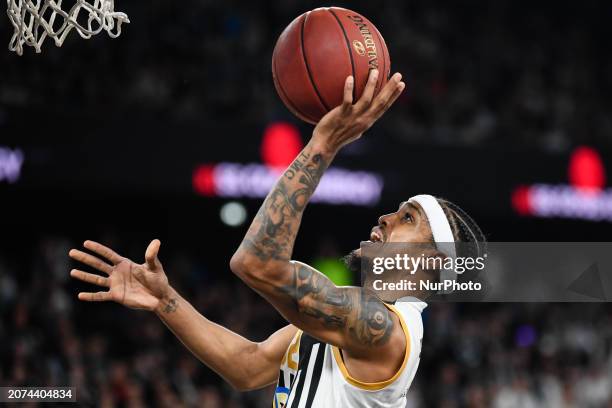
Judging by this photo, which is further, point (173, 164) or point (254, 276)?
point (173, 164)

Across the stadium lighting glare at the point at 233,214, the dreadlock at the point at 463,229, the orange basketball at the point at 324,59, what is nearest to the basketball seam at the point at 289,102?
the orange basketball at the point at 324,59

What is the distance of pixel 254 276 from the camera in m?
2.92

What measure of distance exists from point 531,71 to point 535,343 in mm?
3966

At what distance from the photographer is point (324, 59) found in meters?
3.31

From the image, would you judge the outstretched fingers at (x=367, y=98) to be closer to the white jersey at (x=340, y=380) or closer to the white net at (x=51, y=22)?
the white jersey at (x=340, y=380)

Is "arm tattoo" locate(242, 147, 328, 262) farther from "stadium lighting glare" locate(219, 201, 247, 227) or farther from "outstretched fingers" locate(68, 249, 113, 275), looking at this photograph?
"stadium lighting glare" locate(219, 201, 247, 227)

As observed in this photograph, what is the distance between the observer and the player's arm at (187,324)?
3.51 meters

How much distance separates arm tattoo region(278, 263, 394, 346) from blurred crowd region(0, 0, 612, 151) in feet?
22.6

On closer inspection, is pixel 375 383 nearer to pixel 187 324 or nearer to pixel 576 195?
pixel 187 324

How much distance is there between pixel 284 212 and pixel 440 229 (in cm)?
82

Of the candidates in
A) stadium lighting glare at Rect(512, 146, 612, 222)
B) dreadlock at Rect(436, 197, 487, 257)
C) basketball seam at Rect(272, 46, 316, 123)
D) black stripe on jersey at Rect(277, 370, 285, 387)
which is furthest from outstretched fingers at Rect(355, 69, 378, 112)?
stadium lighting glare at Rect(512, 146, 612, 222)

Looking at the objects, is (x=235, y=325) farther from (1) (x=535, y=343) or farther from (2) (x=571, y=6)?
(2) (x=571, y=6)

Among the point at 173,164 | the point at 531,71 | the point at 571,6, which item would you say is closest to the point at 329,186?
the point at 173,164

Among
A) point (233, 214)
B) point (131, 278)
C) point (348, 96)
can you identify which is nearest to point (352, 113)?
point (348, 96)
